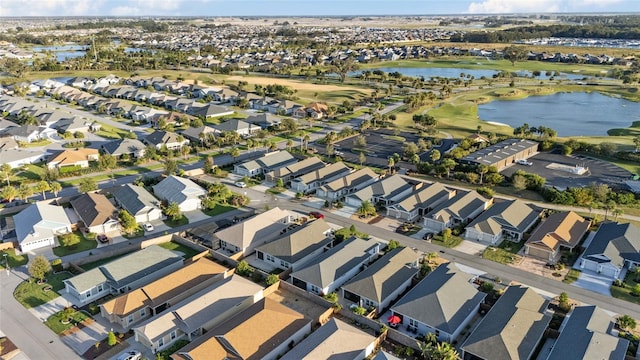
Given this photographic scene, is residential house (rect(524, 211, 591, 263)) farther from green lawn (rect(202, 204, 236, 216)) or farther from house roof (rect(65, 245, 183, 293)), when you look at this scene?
house roof (rect(65, 245, 183, 293))

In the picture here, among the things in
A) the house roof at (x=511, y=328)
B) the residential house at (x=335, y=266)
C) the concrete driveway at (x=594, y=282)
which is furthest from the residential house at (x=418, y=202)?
the house roof at (x=511, y=328)

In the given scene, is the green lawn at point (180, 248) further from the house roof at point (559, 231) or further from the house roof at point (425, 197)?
the house roof at point (559, 231)

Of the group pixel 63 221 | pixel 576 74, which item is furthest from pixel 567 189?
pixel 576 74

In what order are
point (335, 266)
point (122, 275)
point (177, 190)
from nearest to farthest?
point (122, 275) → point (335, 266) → point (177, 190)

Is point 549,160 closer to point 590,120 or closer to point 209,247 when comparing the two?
point 590,120

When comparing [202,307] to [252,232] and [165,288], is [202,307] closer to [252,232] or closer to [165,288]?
[165,288]

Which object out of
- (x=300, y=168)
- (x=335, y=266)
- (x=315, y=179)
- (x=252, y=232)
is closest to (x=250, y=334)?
(x=335, y=266)
